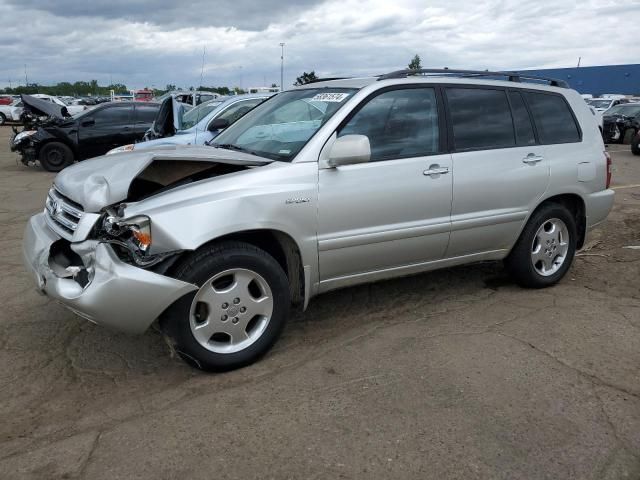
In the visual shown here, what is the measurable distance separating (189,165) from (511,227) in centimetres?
259

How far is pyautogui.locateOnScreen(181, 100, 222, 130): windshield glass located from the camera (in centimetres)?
957

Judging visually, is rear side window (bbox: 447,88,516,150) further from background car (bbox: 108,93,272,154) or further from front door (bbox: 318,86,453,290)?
background car (bbox: 108,93,272,154)

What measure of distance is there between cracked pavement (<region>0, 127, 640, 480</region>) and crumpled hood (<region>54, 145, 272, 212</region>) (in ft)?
3.42

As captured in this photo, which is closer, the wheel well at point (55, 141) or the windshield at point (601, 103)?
the wheel well at point (55, 141)

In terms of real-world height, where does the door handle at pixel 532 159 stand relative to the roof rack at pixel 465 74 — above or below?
below

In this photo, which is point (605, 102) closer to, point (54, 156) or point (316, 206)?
point (54, 156)

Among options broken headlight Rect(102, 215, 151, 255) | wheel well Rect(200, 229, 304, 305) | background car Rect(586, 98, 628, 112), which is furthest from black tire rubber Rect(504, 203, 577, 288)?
background car Rect(586, 98, 628, 112)

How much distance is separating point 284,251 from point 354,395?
1.04m

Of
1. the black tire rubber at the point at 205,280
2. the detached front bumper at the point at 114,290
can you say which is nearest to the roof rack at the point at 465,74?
the black tire rubber at the point at 205,280

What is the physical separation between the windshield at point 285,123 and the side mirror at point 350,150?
0.25m

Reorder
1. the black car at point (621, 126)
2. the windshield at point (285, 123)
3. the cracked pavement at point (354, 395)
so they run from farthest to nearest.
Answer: the black car at point (621, 126) → the windshield at point (285, 123) → the cracked pavement at point (354, 395)

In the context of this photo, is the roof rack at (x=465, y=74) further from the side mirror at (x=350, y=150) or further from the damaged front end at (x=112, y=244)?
the damaged front end at (x=112, y=244)

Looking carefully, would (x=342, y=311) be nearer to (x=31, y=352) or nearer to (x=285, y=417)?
(x=285, y=417)

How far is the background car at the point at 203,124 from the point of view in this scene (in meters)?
8.45
